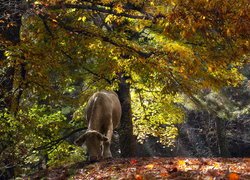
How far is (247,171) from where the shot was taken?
6301mm

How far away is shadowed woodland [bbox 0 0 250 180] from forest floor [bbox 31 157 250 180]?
0.02 meters

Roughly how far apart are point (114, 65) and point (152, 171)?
589 cm

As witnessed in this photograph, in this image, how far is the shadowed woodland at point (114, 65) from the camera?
7059 millimetres

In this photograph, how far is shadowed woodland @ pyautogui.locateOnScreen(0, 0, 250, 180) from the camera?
7.06 m

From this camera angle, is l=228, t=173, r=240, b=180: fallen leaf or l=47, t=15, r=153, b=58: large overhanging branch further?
l=47, t=15, r=153, b=58: large overhanging branch

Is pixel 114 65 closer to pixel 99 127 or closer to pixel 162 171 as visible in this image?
pixel 99 127

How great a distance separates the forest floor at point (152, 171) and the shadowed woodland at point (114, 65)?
20mm

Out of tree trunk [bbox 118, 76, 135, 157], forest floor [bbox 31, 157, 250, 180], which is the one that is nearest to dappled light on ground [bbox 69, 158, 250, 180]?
forest floor [bbox 31, 157, 250, 180]

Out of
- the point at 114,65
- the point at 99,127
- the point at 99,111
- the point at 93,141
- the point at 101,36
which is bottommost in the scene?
the point at 93,141

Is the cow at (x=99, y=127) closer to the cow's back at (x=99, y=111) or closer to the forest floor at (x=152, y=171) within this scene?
the cow's back at (x=99, y=111)

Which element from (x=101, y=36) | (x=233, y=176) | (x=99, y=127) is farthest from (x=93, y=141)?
(x=233, y=176)

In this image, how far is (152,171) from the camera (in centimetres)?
680

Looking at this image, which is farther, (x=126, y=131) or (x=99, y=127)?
(x=126, y=131)

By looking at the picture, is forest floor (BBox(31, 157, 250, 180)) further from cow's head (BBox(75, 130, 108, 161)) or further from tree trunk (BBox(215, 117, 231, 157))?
tree trunk (BBox(215, 117, 231, 157))
